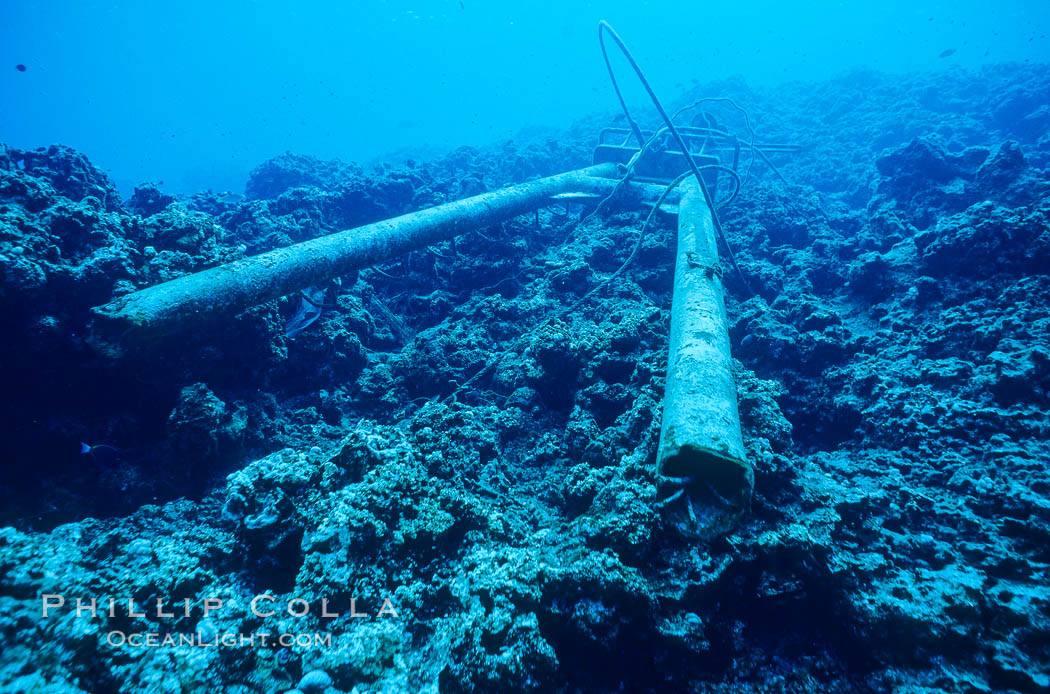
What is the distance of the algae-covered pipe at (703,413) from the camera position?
6.05 feet

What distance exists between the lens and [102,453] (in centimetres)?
289

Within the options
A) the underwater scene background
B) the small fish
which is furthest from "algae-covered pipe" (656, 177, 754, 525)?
the small fish

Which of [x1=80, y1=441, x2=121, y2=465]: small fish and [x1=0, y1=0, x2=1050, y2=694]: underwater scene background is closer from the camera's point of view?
[x1=0, y1=0, x2=1050, y2=694]: underwater scene background

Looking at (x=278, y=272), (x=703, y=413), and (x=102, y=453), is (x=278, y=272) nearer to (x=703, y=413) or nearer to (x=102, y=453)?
(x=102, y=453)

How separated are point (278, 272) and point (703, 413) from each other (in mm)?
3678

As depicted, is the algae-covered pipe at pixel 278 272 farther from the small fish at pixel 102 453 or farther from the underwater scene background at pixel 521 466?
the small fish at pixel 102 453

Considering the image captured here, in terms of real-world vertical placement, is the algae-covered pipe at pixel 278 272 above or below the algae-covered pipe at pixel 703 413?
above

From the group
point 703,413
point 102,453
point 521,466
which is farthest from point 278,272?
point 703,413

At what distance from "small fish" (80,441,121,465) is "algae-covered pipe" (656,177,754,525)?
380 centimetres

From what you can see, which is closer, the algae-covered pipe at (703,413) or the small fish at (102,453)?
the algae-covered pipe at (703,413)

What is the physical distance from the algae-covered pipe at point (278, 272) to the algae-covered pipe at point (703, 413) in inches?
123

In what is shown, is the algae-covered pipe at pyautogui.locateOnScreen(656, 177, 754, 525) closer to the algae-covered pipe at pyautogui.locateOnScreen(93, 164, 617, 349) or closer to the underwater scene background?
the underwater scene background

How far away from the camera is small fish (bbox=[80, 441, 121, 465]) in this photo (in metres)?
2.86

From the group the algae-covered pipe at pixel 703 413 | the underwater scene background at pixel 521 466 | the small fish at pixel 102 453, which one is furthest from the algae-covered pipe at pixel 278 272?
the algae-covered pipe at pixel 703 413
